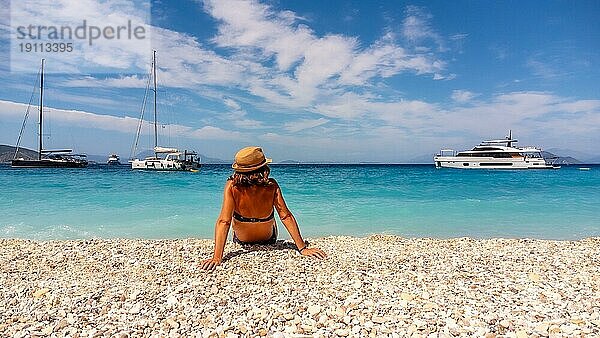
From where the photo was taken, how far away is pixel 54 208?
48.4 feet

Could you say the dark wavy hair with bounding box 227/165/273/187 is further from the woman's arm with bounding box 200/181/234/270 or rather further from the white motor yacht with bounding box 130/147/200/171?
the white motor yacht with bounding box 130/147/200/171

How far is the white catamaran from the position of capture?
2491 inches

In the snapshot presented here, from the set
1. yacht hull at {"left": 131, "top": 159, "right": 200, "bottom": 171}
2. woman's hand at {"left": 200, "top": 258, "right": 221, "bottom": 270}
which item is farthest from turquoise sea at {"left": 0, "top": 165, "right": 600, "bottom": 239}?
yacht hull at {"left": 131, "top": 159, "right": 200, "bottom": 171}

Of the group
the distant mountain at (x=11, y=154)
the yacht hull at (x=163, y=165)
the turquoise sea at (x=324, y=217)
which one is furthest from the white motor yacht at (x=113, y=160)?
the turquoise sea at (x=324, y=217)

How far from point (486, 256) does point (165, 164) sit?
1888 inches

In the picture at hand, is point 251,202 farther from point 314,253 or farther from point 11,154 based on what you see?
point 11,154

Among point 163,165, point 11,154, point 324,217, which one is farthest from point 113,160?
point 324,217

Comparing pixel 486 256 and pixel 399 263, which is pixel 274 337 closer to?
pixel 399 263

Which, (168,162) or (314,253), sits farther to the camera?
(168,162)

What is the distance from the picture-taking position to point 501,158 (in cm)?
6375

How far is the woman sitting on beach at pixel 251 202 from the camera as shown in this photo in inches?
213

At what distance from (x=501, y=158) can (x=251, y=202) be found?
6645 cm

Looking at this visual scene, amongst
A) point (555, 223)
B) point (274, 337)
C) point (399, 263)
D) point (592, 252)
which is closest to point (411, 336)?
point (274, 337)

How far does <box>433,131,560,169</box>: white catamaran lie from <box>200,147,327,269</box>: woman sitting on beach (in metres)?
65.5
